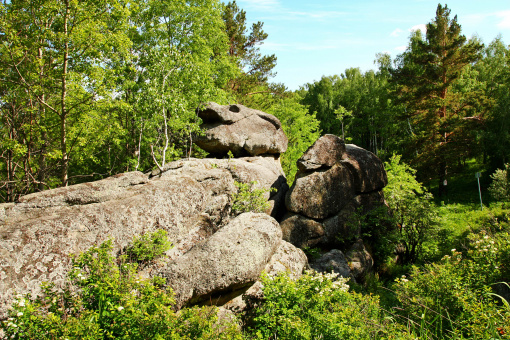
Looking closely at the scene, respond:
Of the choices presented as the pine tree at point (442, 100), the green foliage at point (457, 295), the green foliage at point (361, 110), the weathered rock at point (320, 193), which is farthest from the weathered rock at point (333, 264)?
the green foliage at point (361, 110)

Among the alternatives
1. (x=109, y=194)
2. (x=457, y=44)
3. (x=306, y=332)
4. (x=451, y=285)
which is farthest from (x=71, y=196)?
(x=457, y=44)

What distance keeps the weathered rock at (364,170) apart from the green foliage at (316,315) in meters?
7.97

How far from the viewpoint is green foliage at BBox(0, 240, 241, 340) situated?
3.90m

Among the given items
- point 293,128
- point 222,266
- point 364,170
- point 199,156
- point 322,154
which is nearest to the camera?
point 222,266

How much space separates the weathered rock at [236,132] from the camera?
580 inches

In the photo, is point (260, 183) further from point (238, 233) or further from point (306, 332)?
point (306, 332)

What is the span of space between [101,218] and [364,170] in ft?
34.4

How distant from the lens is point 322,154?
12625mm

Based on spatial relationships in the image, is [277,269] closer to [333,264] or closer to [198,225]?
[198,225]

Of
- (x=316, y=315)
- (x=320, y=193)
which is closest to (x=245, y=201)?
(x=320, y=193)

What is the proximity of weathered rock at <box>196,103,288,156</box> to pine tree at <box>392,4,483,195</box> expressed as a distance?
53.8ft

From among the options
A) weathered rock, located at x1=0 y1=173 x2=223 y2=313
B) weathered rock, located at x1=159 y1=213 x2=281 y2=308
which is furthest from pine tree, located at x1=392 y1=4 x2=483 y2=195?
weathered rock, located at x1=0 y1=173 x2=223 y2=313

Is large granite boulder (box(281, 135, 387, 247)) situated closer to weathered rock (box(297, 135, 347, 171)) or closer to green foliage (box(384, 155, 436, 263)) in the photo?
weathered rock (box(297, 135, 347, 171))

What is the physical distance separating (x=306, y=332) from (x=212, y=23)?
18.7 metres
